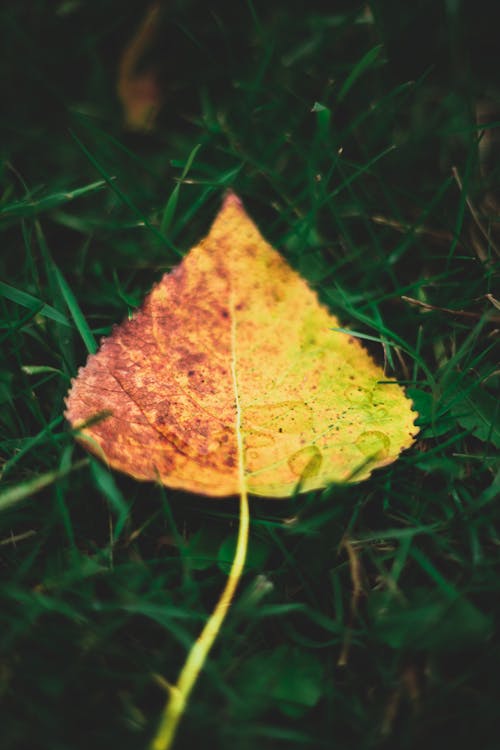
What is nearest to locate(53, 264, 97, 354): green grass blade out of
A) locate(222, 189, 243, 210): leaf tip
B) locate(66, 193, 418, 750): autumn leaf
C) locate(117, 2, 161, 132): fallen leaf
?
locate(66, 193, 418, 750): autumn leaf

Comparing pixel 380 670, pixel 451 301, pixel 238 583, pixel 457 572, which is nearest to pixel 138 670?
pixel 238 583

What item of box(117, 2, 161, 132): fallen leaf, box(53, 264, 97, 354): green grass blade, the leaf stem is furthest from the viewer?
box(117, 2, 161, 132): fallen leaf

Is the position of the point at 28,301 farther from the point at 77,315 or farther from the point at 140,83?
the point at 140,83

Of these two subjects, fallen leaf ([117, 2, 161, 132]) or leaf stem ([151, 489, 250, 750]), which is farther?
fallen leaf ([117, 2, 161, 132])

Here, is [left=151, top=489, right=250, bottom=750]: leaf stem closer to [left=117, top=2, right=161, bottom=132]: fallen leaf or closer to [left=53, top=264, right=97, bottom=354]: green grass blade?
[left=53, top=264, right=97, bottom=354]: green grass blade

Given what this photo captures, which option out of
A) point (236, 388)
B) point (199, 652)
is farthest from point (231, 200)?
point (199, 652)

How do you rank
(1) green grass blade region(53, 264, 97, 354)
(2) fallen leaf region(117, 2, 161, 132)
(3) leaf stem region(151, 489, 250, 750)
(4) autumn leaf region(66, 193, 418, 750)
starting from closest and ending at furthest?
(3) leaf stem region(151, 489, 250, 750), (4) autumn leaf region(66, 193, 418, 750), (1) green grass blade region(53, 264, 97, 354), (2) fallen leaf region(117, 2, 161, 132)

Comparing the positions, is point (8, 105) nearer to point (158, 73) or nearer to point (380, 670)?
point (158, 73)
